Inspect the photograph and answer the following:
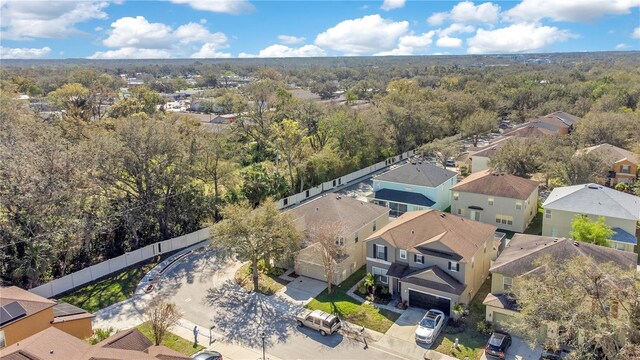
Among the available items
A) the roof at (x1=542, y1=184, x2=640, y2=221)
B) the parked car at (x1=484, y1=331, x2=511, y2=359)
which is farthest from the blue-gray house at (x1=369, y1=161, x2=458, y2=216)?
the parked car at (x1=484, y1=331, x2=511, y2=359)

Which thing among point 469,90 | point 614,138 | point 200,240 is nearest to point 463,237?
point 200,240

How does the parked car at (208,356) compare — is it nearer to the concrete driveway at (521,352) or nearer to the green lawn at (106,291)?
the green lawn at (106,291)

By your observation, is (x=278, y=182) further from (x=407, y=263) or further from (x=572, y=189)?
(x=572, y=189)

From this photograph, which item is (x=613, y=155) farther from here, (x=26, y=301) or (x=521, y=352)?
(x=26, y=301)

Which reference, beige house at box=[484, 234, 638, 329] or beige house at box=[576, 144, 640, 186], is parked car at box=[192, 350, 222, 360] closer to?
beige house at box=[484, 234, 638, 329]

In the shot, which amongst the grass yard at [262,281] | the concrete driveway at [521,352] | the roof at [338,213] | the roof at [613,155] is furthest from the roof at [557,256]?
the roof at [613,155]

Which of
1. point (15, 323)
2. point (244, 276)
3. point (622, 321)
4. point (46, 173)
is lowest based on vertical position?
point (244, 276)
